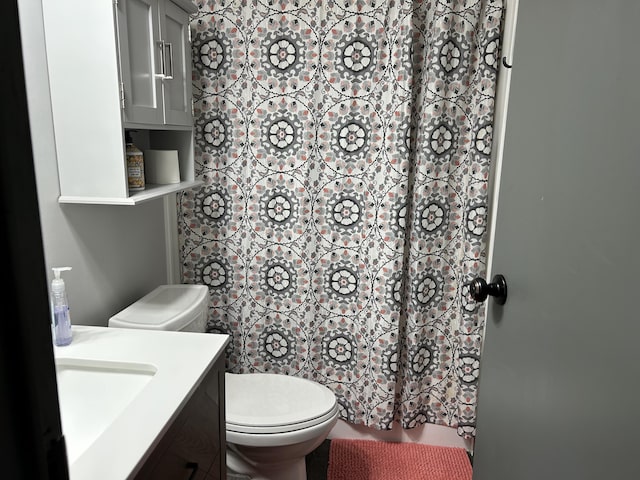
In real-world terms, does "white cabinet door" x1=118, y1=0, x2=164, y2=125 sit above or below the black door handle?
above

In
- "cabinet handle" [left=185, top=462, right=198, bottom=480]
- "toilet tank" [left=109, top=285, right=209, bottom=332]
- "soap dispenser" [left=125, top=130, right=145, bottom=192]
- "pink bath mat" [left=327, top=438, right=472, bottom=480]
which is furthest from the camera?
"pink bath mat" [left=327, top=438, right=472, bottom=480]

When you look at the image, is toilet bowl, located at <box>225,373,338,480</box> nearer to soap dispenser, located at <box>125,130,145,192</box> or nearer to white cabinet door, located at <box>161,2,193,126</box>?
soap dispenser, located at <box>125,130,145,192</box>


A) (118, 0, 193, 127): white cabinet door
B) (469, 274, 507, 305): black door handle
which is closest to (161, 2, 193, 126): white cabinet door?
(118, 0, 193, 127): white cabinet door

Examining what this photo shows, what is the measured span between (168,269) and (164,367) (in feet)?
3.44

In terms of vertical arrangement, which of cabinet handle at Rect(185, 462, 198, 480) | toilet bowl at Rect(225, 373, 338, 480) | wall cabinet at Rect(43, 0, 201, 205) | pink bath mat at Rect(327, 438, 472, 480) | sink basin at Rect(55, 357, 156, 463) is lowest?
pink bath mat at Rect(327, 438, 472, 480)

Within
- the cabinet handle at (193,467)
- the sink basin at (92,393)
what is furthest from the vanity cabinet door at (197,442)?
the sink basin at (92,393)

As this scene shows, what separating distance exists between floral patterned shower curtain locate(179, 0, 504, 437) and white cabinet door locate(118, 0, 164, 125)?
520mm

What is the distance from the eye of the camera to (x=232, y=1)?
6.57ft

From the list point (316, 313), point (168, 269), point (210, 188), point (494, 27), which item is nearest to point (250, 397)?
point (316, 313)

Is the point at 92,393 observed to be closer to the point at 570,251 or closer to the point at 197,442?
the point at 197,442

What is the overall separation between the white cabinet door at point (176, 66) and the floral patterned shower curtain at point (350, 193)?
0.24 m

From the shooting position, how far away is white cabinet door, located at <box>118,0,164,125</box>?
139 cm

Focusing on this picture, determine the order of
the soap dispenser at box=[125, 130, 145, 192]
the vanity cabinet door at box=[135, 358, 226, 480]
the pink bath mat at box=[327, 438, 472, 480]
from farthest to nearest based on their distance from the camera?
the pink bath mat at box=[327, 438, 472, 480] < the soap dispenser at box=[125, 130, 145, 192] < the vanity cabinet door at box=[135, 358, 226, 480]

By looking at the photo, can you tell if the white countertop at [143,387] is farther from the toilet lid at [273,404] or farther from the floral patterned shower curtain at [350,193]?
the floral patterned shower curtain at [350,193]
